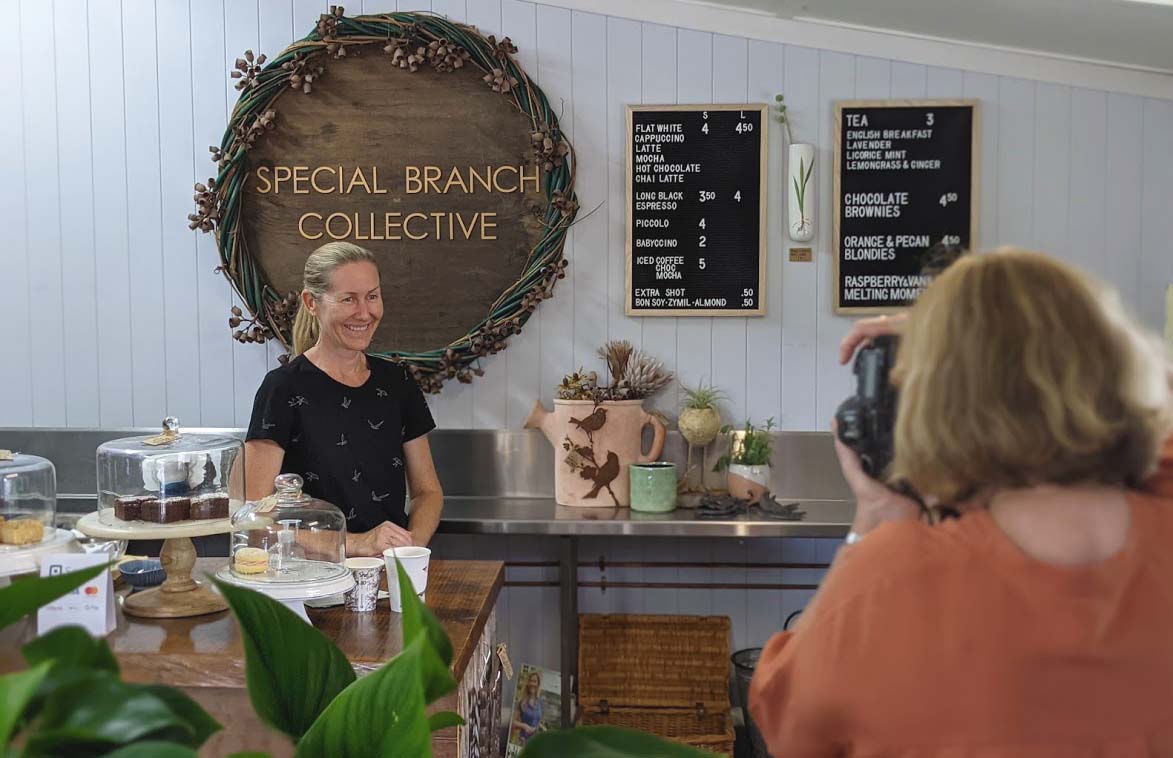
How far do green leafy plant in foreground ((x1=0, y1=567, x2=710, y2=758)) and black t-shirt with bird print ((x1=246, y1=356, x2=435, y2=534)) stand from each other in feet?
5.65

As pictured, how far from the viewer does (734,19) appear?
3.26 meters

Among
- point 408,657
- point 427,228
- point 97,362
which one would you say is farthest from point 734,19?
point 408,657

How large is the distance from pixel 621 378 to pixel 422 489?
33.1 inches

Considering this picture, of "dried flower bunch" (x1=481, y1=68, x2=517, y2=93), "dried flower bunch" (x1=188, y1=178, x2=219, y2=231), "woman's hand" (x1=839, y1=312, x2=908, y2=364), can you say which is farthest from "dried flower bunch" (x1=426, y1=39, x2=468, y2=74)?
"woman's hand" (x1=839, y1=312, x2=908, y2=364)

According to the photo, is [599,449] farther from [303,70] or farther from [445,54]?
[303,70]

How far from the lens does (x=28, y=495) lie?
72.0 inches

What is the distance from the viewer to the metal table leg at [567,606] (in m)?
3.05

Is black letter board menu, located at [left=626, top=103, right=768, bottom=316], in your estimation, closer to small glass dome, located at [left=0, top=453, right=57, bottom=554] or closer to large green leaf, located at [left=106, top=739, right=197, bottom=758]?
small glass dome, located at [left=0, top=453, right=57, bottom=554]

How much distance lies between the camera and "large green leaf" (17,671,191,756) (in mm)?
513

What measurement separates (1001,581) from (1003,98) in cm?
276

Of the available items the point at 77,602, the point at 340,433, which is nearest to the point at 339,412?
the point at 340,433

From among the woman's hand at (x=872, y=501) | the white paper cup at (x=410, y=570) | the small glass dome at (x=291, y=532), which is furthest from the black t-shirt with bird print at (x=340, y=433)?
the woman's hand at (x=872, y=501)

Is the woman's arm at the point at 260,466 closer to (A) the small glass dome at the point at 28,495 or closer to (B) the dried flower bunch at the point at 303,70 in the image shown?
(A) the small glass dome at the point at 28,495

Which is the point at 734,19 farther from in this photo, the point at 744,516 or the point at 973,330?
the point at 973,330
